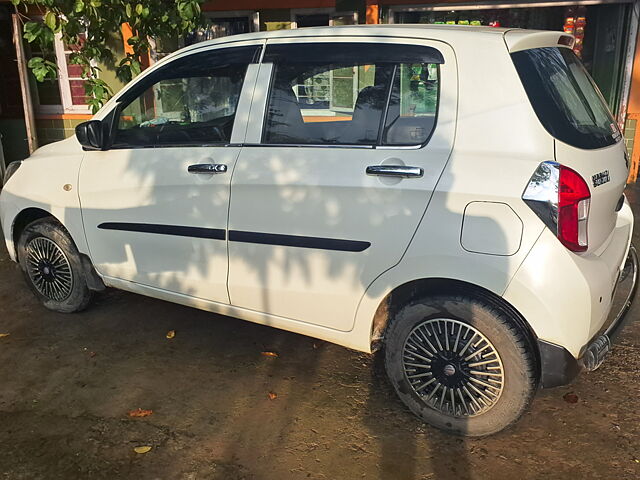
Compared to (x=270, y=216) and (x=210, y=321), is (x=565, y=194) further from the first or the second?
(x=210, y=321)

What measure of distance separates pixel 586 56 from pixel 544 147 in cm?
691

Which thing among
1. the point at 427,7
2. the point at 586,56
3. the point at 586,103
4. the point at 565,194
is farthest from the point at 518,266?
the point at 586,56

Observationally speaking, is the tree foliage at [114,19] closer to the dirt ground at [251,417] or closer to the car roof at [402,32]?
the car roof at [402,32]

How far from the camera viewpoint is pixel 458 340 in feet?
8.89

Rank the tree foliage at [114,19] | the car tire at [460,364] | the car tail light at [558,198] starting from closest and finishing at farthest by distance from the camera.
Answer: the car tail light at [558,198]
the car tire at [460,364]
the tree foliage at [114,19]

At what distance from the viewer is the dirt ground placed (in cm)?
266

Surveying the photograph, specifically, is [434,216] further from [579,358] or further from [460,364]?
[579,358]

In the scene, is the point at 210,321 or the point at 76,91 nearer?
the point at 210,321

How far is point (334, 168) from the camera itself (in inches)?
111

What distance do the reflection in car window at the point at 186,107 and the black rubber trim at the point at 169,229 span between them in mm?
497

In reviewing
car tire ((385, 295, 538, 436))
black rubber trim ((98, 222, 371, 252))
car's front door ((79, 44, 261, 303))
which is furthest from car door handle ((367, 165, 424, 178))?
car's front door ((79, 44, 261, 303))

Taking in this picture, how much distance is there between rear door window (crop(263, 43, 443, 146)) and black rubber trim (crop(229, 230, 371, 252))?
1.62 feet

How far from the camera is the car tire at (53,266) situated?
159 inches

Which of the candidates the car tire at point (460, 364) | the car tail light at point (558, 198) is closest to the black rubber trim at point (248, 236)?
the car tire at point (460, 364)
